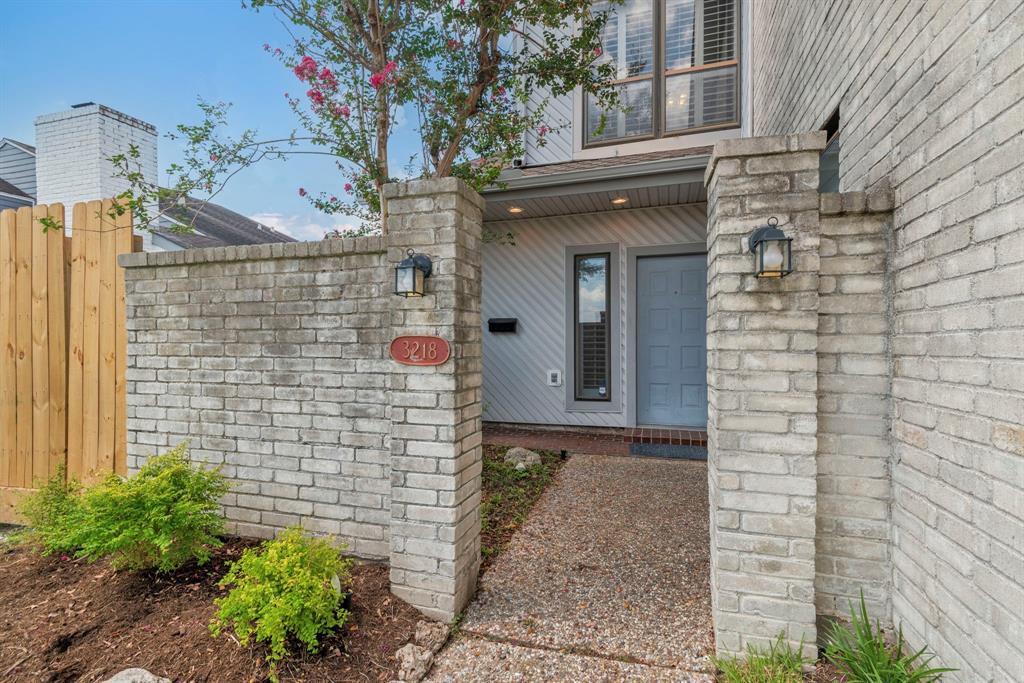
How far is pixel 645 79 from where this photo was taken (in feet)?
19.5

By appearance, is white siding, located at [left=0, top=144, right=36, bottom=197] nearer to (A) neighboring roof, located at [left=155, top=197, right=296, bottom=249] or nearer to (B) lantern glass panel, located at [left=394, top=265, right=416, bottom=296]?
(A) neighboring roof, located at [left=155, top=197, right=296, bottom=249]

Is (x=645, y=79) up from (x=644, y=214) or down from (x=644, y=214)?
up

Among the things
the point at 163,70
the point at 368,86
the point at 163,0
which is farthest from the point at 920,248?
the point at 163,70

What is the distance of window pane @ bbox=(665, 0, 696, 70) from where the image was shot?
580 cm

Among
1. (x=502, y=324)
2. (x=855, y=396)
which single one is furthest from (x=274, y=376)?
(x=502, y=324)

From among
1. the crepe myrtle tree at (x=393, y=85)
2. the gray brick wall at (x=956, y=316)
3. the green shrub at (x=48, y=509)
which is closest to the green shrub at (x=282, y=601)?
the green shrub at (x=48, y=509)

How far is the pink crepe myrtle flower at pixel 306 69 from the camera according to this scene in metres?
3.73

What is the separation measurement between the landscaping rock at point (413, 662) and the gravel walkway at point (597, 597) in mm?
56

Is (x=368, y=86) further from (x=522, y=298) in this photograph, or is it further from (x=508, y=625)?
(x=508, y=625)

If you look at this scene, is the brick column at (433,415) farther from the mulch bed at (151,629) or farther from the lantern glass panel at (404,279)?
the mulch bed at (151,629)

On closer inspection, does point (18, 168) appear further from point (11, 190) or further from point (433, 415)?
point (433, 415)

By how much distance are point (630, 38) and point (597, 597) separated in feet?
21.7

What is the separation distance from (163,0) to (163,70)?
165 centimetres

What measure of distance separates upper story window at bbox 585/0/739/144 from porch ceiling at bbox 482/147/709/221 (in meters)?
0.74
